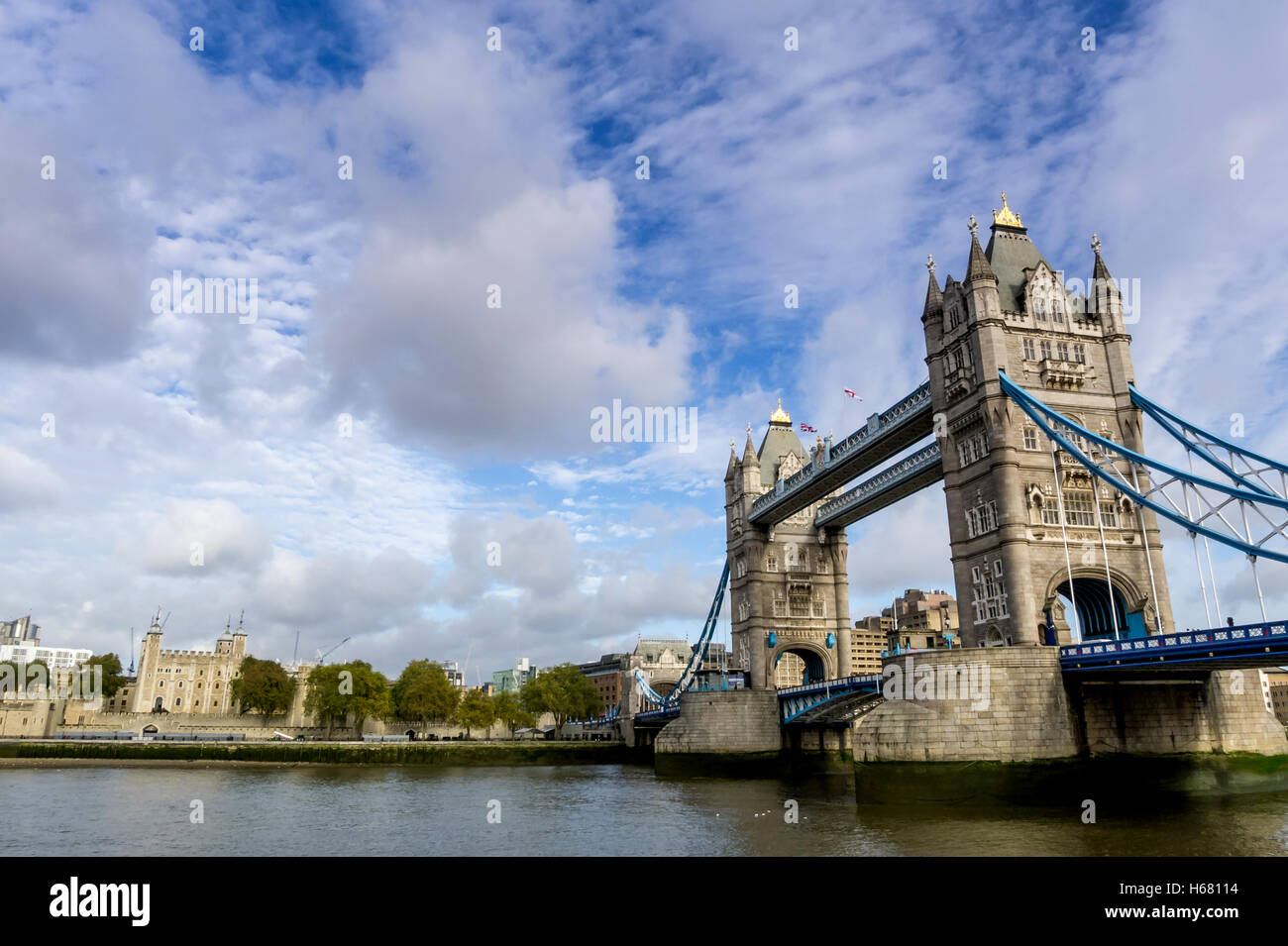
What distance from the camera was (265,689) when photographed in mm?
74375

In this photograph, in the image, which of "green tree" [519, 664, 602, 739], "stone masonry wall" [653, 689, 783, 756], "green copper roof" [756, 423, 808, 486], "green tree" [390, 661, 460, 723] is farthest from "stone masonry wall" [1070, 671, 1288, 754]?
"green tree" [519, 664, 602, 739]

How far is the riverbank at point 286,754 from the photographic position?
5825 cm

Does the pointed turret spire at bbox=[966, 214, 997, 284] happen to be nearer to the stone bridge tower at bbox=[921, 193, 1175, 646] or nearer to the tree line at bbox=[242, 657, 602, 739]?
the stone bridge tower at bbox=[921, 193, 1175, 646]

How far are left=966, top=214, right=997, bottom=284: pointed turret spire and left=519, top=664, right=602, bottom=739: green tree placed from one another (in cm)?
6032

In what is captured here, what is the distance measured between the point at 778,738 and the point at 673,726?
609cm

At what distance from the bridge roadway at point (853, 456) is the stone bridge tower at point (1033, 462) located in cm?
438

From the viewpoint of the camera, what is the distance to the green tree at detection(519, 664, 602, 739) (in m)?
82.3

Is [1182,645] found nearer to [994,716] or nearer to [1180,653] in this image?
[1180,653]

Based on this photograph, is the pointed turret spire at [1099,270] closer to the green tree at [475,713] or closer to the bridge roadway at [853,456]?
the bridge roadway at [853,456]

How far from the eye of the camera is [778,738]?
4741 centimetres

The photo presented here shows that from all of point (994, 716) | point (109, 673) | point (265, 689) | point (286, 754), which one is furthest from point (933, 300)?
point (109, 673)

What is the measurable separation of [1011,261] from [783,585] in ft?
94.3
